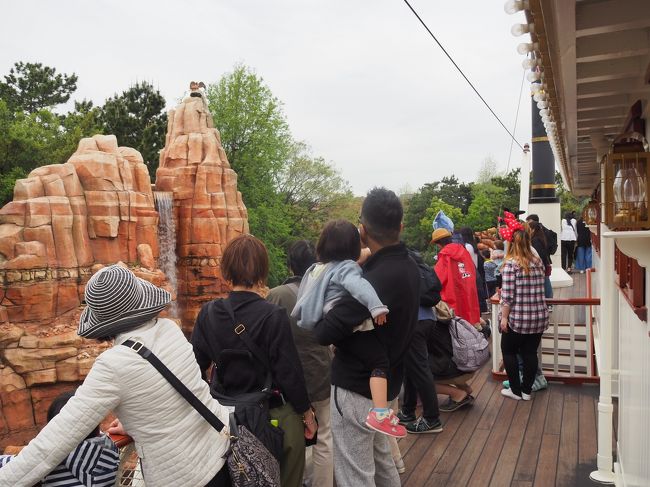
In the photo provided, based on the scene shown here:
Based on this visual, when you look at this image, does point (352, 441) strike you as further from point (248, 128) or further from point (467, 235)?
point (248, 128)

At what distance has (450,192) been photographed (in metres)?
40.2

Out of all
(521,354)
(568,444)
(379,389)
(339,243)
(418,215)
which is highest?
(418,215)

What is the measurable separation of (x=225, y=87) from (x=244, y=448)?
37003 mm

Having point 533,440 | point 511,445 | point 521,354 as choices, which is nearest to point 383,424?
point 511,445

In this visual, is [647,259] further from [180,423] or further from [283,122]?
[283,122]

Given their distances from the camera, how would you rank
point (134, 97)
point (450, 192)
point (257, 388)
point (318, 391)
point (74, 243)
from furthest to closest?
1. point (450, 192)
2. point (134, 97)
3. point (74, 243)
4. point (318, 391)
5. point (257, 388)

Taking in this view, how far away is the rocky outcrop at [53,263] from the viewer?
16.3 metres

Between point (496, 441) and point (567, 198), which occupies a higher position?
point (567, 198)

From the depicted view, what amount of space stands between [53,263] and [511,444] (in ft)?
52.4

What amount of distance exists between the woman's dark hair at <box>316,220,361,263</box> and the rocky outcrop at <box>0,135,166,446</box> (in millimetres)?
15400

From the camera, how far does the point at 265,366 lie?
265 cm

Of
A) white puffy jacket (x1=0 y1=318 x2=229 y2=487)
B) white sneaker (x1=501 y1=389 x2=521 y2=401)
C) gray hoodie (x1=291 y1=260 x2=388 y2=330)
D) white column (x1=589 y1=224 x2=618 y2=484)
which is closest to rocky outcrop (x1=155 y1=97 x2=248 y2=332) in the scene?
white sneaker (x1=501 y1=389 x2=521 y2=401)

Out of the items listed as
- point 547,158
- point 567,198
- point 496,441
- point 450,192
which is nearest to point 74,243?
point 547,158

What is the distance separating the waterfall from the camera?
23672mm
